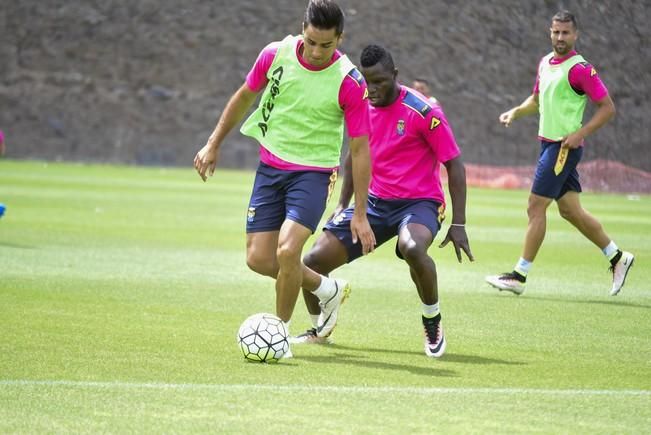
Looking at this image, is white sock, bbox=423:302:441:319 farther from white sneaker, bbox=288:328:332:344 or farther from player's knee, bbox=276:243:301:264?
player's knee, bbox=276:243:301:264

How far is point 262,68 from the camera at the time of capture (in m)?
8.85

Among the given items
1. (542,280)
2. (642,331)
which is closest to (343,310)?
(642,331)

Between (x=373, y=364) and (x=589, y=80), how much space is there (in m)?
5.60

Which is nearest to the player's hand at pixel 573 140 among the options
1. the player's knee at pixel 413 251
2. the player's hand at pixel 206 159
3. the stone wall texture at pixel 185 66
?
the player's knee at pixel 413 251

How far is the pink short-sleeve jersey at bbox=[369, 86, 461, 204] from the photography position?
951 centimetres

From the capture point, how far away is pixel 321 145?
8906 mm

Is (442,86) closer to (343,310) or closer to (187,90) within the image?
(187,90)

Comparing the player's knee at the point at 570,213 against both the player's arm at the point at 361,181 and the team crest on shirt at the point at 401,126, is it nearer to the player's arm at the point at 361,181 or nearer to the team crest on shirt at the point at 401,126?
the team crest on shirt at the point at 401,126

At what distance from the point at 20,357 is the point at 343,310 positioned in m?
4.11

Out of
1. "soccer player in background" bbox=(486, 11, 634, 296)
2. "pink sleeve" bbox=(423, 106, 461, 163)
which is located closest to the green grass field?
"soccer player in background" bbox=(486, 11, 634, 296)

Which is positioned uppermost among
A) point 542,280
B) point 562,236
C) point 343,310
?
point 343,310

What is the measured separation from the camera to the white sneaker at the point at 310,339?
959 centimetres

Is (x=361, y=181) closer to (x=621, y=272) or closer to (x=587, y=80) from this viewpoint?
(x=587, y=80)

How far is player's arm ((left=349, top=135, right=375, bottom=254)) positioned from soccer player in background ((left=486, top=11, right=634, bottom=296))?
4532 mm
